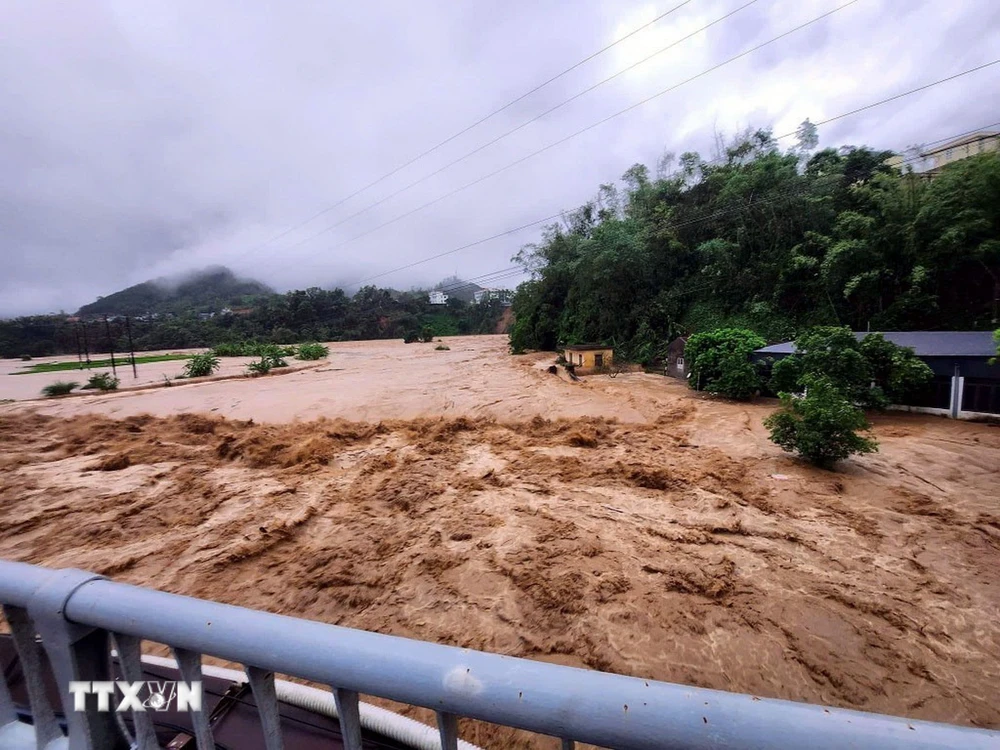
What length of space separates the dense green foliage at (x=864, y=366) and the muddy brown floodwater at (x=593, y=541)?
82cm

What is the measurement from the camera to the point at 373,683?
0.83 m

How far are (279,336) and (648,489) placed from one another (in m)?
58.7

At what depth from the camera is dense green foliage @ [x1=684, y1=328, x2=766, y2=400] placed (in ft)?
40.7

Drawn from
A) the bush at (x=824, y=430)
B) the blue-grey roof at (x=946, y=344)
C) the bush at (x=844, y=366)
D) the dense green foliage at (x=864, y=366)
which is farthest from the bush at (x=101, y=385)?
the blue-grey roof at (x=946, y=344)

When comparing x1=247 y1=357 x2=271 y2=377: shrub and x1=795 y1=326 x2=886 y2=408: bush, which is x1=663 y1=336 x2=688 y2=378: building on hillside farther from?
x1=247 y1=357 x2=271 y2=377: shrub

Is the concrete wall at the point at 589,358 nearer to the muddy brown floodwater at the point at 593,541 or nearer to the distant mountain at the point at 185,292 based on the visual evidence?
the muddy brown floodwater at the point at 593,541

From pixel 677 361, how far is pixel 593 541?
13.8 m

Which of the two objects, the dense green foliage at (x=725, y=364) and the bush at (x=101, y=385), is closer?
the dense green foliage at (x=725, y=364)

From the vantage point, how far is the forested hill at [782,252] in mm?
→ 13609

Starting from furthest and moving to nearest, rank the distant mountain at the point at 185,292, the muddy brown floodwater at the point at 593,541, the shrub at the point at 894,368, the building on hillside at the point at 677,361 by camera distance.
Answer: the distant mountain at the point at 185,292, the building on hillside at the point at 677,361, the shrub at the point at 894,368, the muddy brown floodwater at the point at 593,541

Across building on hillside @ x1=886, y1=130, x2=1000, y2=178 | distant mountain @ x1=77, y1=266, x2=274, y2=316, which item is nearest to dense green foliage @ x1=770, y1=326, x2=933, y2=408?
building on hillside @ x1=886, y1=130, x2=1000, y2=178

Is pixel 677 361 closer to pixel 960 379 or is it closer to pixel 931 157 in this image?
pixel 960 379

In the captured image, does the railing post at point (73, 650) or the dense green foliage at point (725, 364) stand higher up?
the railing post at point (73, 650)

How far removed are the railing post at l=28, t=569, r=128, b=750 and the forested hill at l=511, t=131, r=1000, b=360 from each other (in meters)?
19.9
